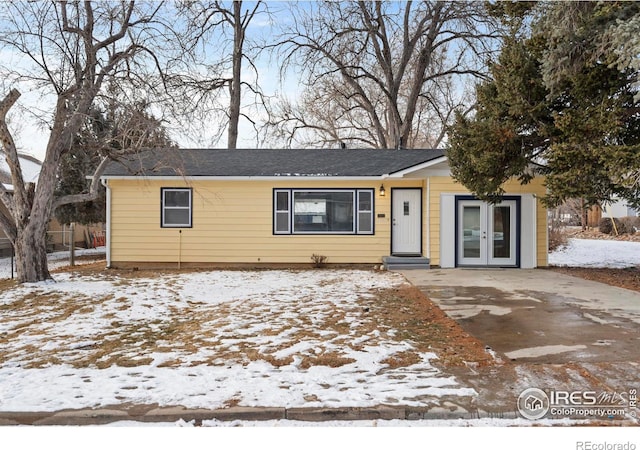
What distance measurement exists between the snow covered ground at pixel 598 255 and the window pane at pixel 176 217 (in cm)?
1104

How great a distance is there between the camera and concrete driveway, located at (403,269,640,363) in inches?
179

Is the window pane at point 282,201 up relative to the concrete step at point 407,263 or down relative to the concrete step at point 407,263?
up

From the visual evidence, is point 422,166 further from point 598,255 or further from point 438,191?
point 598,255

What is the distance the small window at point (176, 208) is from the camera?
12641mm

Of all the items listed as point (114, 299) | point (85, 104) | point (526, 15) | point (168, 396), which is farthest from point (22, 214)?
point (526, 15)

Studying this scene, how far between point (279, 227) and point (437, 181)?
176 inches

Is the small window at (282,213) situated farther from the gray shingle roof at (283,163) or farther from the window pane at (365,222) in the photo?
the window pane at (365,222)

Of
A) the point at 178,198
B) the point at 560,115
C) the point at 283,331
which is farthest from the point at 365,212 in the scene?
the point at 283,331

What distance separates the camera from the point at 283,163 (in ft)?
44.1

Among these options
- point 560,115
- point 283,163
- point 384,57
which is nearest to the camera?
point 560,115

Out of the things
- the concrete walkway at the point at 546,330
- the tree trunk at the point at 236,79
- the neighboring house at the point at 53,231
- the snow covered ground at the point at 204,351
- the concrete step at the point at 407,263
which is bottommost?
the snow covered ground at the point at 204,351

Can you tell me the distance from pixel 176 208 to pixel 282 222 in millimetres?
2994

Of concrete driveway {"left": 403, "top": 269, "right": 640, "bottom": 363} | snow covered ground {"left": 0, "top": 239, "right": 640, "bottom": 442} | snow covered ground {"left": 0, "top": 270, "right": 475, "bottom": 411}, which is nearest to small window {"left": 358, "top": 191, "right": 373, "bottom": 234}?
concrete driveway {"left": 403, "top": 269, "right": 640, "bottom": 363}

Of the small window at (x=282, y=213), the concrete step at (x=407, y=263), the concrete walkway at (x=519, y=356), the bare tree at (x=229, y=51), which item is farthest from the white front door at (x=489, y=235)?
the bare tree at (x=229, y=51)
